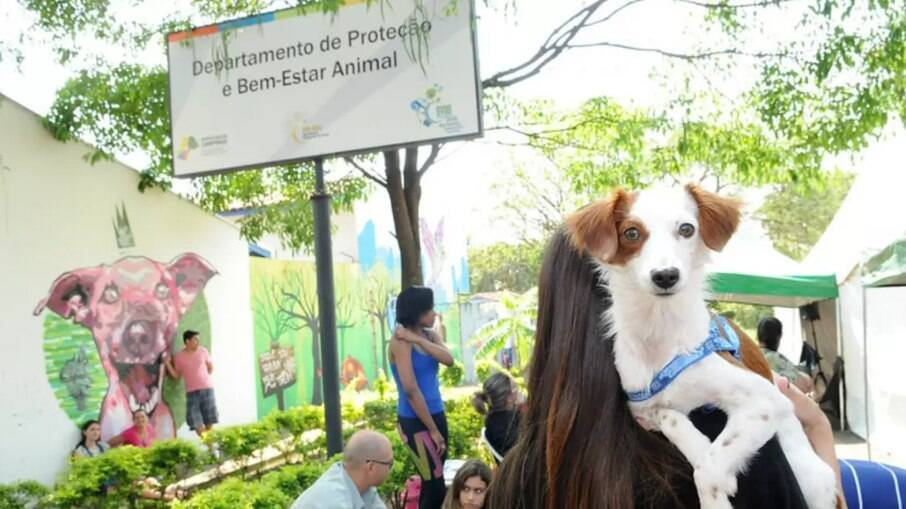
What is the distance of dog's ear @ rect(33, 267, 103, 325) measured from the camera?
9086 millimetres

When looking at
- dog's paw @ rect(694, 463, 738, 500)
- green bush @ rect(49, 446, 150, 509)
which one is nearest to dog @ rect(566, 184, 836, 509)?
dog's paw @ rect(694, 463, 738, 500)

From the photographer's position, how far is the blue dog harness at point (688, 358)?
158 centimetres

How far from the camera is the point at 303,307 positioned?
15727 mm

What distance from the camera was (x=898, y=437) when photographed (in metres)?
9.20

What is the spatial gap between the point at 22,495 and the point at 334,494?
412 centimetres

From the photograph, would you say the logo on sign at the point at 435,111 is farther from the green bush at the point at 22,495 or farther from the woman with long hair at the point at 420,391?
the green bush at the point at 22,495

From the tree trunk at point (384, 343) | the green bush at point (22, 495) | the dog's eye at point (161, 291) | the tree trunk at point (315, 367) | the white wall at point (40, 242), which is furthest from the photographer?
the tree trunk at point (384, 343)

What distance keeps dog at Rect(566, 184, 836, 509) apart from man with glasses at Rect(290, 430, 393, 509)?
2.78 m

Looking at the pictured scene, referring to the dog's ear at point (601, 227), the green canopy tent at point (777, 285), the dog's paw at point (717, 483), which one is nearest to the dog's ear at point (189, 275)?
the green canopy tent at point (777, 285)

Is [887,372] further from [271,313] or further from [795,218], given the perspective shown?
[795,218]

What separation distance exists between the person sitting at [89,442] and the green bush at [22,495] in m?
1.68

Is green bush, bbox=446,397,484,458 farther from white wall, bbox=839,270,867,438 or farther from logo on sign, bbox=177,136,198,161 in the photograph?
white wall, bbox=839,270,867,438

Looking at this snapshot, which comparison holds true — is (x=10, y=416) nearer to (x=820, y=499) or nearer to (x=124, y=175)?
(x=124, y=175)

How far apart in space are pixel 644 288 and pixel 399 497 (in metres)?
5.93
